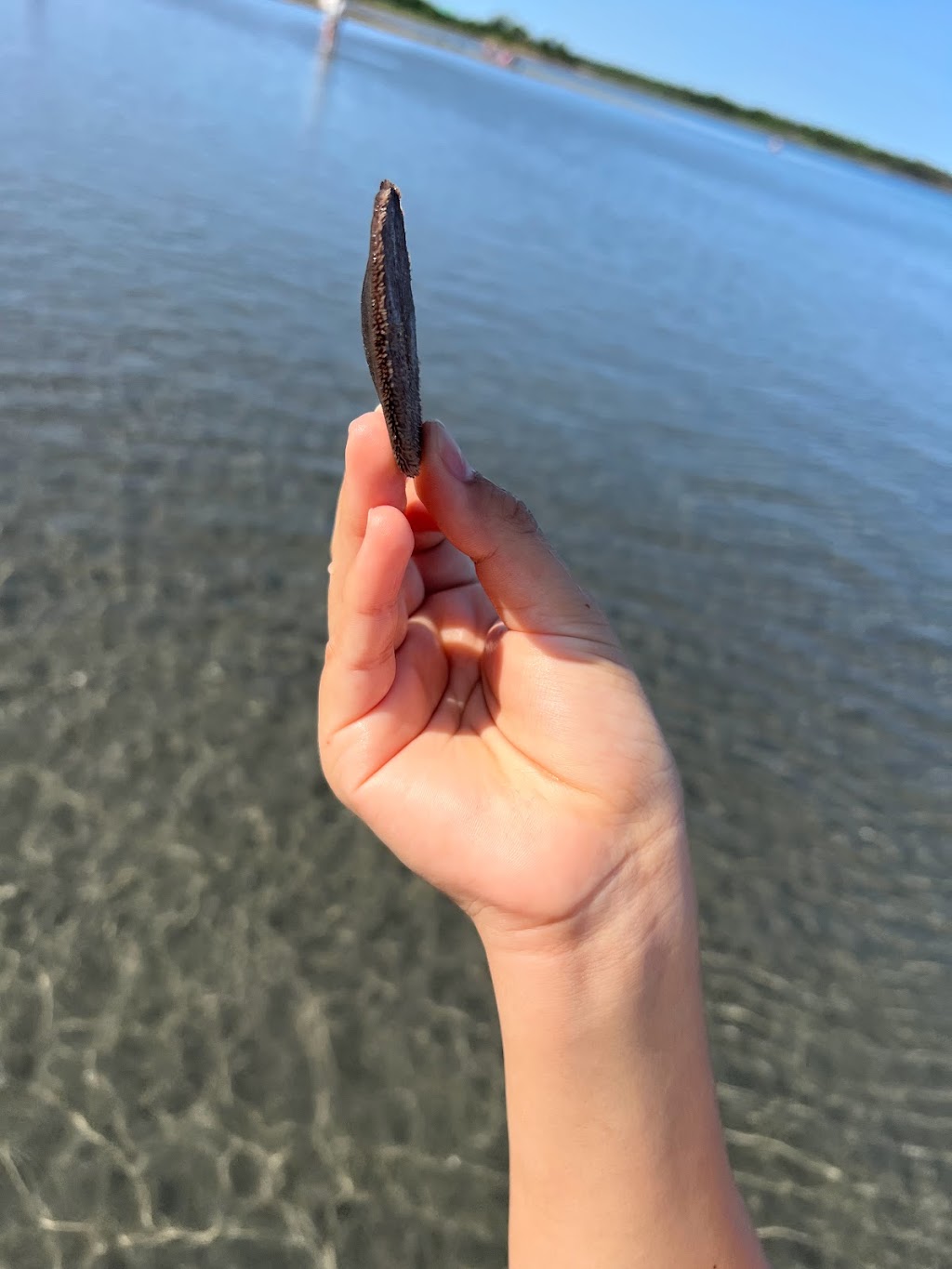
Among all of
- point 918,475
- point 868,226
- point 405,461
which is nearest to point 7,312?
point 405,461

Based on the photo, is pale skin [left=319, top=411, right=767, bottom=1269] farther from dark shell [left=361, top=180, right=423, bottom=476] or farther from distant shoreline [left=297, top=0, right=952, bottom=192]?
distant shoreline [left=297, top=0, right=952, bottom=192]

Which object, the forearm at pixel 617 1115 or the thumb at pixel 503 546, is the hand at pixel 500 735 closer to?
the thumb at pixel 503 546

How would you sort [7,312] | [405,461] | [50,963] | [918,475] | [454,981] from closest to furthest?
1. [405,461]
2. [50,963]
3. [454,981]
4. [7,312]
5. [918,475]

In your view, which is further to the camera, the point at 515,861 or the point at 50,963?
the point at 50,963

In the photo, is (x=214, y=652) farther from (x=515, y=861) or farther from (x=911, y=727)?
(x=911, y=727)

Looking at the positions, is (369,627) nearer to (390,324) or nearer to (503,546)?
(503,546)

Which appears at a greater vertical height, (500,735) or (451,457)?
(451,457)

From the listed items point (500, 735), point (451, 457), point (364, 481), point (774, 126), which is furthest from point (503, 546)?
point (774, 126)

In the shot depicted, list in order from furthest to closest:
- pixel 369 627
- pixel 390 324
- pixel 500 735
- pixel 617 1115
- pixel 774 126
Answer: pixel 774 126 < pixel 500 735 < pixel 369 627 < pixel 617 1115 < pixel 390 324
